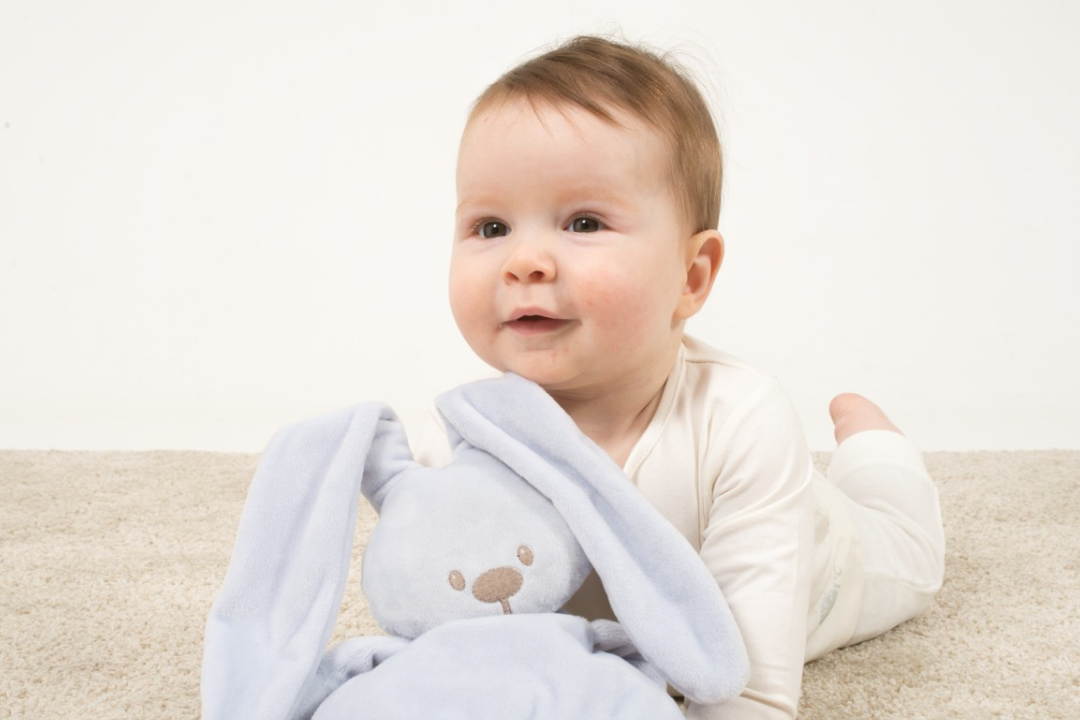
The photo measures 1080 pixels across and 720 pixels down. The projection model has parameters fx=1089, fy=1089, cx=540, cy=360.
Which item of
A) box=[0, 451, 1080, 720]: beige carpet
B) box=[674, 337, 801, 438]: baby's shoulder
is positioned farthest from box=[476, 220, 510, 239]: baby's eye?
box=[0, 451, 1080, 720]: beige carpet

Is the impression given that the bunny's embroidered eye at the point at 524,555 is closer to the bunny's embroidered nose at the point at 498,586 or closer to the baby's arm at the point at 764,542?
the bunny's embroidered nose at the point at 498,586

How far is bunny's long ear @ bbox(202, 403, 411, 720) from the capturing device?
28.9 inches

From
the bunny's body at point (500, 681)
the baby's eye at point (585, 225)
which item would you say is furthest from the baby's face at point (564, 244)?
the bunny's body at point (500, 681)

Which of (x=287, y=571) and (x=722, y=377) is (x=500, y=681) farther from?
(x=722, y=377)

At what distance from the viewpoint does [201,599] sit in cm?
116

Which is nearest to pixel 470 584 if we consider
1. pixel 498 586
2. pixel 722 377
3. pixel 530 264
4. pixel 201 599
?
pixel 498 586

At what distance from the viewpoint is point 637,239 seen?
86cm

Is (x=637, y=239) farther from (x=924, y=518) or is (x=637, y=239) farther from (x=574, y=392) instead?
(x=924, y=518)

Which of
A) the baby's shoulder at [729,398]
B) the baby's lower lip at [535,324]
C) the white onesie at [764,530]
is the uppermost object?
the baby's lower lip at [535,324]

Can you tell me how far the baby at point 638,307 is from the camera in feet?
2.77

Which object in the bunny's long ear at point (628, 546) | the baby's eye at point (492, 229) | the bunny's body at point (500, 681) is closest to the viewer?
the bunny's body at point (500, 681)

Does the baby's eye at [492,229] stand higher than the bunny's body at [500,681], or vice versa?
the baby's eye at [492,229]

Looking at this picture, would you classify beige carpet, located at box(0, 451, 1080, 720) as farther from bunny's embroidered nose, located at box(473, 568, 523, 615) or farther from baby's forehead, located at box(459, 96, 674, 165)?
baby's forehead, located at box(459, 96, 674, 165)

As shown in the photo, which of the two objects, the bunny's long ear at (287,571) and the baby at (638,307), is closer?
the bunny's long ear at (287,571)
